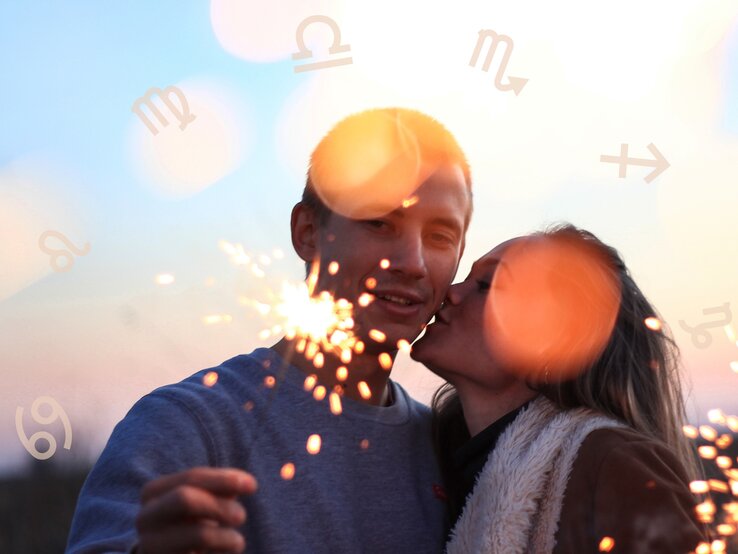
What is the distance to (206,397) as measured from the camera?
2.61 meters

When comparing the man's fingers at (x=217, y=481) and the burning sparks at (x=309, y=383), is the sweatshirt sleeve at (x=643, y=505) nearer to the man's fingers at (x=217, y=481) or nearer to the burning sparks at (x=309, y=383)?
the burning sparks at (x=309, y=383)

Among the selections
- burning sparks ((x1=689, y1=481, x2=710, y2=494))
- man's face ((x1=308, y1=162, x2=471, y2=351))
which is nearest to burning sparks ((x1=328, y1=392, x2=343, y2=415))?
man's face ((x1=308, y1=162, x2=471, y2=351))

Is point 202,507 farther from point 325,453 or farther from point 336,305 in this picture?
point 336,305

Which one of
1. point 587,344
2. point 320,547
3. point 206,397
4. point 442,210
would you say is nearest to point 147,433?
point 206,397

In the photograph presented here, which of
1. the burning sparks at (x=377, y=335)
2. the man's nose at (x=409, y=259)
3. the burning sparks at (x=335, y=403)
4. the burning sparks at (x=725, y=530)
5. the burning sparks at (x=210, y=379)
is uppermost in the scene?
the man's nose at (x=409, y=259)

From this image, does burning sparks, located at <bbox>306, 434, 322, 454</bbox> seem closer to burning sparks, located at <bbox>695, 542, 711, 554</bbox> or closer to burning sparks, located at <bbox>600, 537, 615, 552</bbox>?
burning sparks, located at <bbox>600, 537, 615, 552</bbox>

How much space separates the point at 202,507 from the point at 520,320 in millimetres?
1906

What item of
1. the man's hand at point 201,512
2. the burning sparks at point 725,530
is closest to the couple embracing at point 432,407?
the burning sparks at point 725,530

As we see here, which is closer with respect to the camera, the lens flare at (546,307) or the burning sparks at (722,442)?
the burning sparks at (722,442)

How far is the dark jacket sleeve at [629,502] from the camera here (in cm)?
240

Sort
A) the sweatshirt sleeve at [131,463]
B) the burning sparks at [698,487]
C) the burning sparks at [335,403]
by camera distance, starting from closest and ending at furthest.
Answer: the sweatshirt sleeve at [131,463] → the burning sparks at [698,487] → the burning sparks at [335,403]

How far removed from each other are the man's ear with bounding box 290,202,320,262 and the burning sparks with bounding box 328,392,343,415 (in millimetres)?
622

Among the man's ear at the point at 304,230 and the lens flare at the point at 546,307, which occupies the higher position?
the man's ear at the point at 304,230

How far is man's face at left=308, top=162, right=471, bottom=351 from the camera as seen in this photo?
3.02 metres
